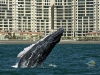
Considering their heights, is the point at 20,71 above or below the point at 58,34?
below

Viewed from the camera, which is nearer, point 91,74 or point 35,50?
point 35,50

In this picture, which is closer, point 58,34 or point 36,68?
point 58,34

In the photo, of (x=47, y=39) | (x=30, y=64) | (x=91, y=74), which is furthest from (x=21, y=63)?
(x=91, y=74)

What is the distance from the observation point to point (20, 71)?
23891 mm

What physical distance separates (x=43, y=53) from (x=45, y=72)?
274cm

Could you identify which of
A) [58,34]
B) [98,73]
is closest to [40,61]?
[58,34]

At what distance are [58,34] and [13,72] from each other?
4508 mm

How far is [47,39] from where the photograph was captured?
22.2 metres

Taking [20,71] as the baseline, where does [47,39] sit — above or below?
above

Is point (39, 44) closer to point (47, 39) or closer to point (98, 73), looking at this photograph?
point (47, 39)

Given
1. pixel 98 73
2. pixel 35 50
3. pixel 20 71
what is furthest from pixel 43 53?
pixel 98 73

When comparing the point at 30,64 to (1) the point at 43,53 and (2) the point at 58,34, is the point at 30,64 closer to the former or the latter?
(1) the point at 43,53

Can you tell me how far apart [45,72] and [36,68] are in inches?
54.1

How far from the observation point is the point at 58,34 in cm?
2181
